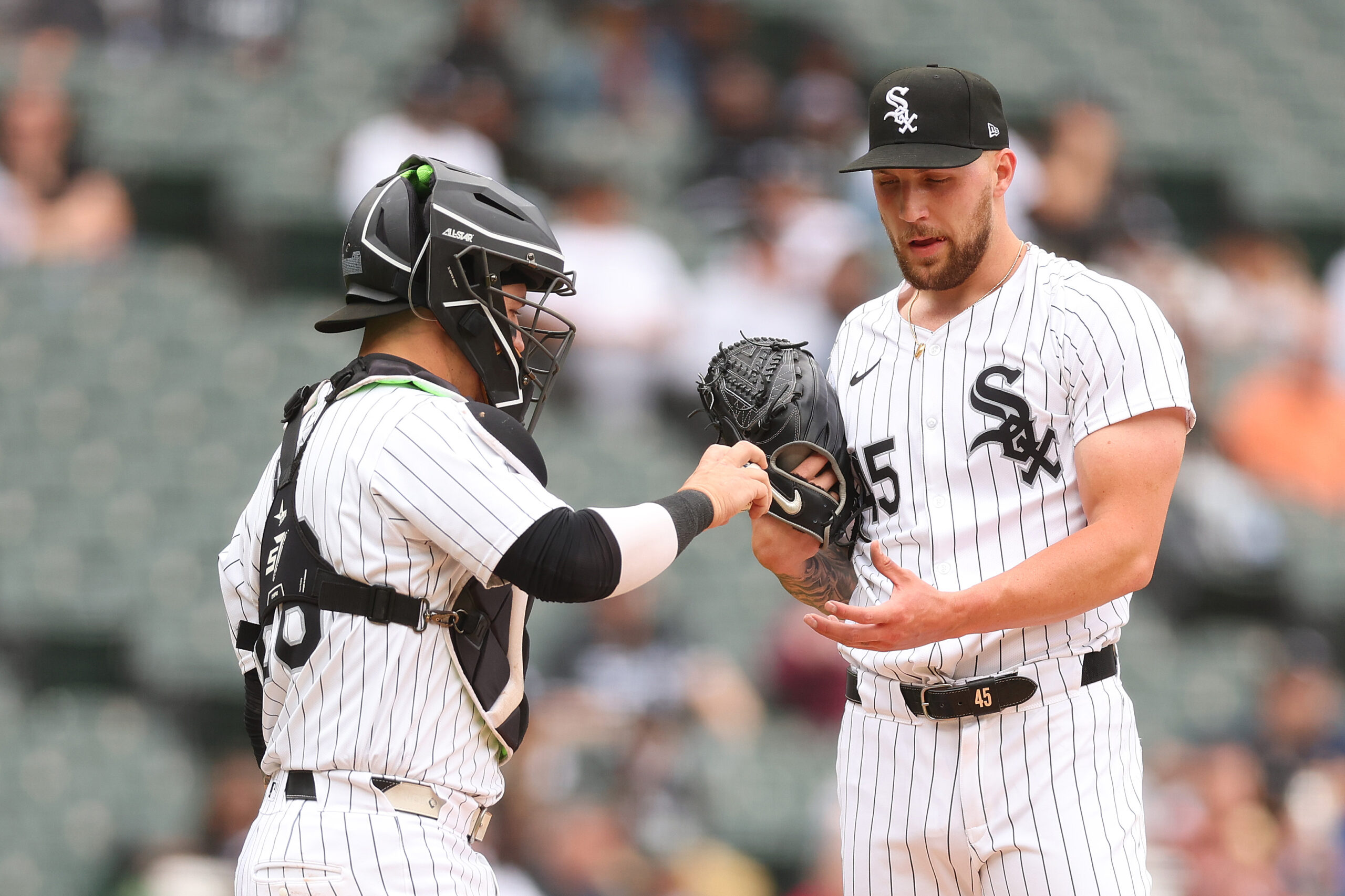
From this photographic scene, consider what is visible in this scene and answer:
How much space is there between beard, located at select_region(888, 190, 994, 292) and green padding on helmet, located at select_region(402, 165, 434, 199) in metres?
1.01

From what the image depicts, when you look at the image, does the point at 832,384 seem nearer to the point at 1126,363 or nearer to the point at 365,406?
the point at 1126,363

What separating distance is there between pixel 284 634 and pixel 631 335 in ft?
19.0

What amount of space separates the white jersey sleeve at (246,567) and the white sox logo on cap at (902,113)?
151 centimetres

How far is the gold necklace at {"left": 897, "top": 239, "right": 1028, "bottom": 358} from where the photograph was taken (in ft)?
10.8

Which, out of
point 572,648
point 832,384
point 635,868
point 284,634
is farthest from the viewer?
point 572,648

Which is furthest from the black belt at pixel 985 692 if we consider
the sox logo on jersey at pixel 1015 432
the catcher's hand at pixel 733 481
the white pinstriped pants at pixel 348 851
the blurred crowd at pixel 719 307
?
the blurred crowd at pixel 719 307

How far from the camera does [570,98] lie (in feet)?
31.8

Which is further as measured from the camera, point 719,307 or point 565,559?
point 719,307

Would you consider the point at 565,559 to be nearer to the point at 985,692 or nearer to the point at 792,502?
the point at 792,502

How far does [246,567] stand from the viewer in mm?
3258

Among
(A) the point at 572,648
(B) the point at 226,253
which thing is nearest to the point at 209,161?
(B) the point at 226,253

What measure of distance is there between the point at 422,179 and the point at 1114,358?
1509 millimetres

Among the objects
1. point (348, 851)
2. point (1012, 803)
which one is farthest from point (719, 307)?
point (348, 851)

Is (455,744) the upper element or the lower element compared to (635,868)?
upper
